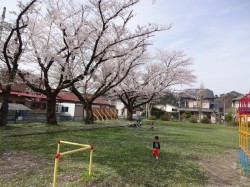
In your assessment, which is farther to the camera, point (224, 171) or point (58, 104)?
point (58, 104)

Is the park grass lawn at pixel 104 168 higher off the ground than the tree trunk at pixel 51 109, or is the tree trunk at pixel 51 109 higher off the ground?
the tree trunk at pixel 51 109

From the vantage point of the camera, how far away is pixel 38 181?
8094 millimetres

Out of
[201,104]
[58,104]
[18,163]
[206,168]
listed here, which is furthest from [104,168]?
[201,104]

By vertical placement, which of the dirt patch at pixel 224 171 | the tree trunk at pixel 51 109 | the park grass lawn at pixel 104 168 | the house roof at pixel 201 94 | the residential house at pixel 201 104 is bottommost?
the dirt patch at pixel 224 171

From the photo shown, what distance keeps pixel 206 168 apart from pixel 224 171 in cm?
75

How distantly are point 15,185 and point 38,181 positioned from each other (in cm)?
68

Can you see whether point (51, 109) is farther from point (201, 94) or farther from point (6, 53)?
point (201, 94)

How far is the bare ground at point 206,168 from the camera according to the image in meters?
9.20

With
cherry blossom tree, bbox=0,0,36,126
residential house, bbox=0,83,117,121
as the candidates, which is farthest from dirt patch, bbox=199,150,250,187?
residential house, bbox=0,83,117,121

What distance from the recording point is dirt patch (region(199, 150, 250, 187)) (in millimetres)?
9523

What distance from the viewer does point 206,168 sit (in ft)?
37.7

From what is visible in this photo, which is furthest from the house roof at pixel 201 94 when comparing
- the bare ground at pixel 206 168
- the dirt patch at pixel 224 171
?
the bare ground at pixel 206 168

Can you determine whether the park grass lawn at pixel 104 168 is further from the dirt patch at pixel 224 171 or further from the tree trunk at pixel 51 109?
the tree trunk at pixel 51 109

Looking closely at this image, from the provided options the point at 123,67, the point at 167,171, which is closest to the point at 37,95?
the point at 123,67
